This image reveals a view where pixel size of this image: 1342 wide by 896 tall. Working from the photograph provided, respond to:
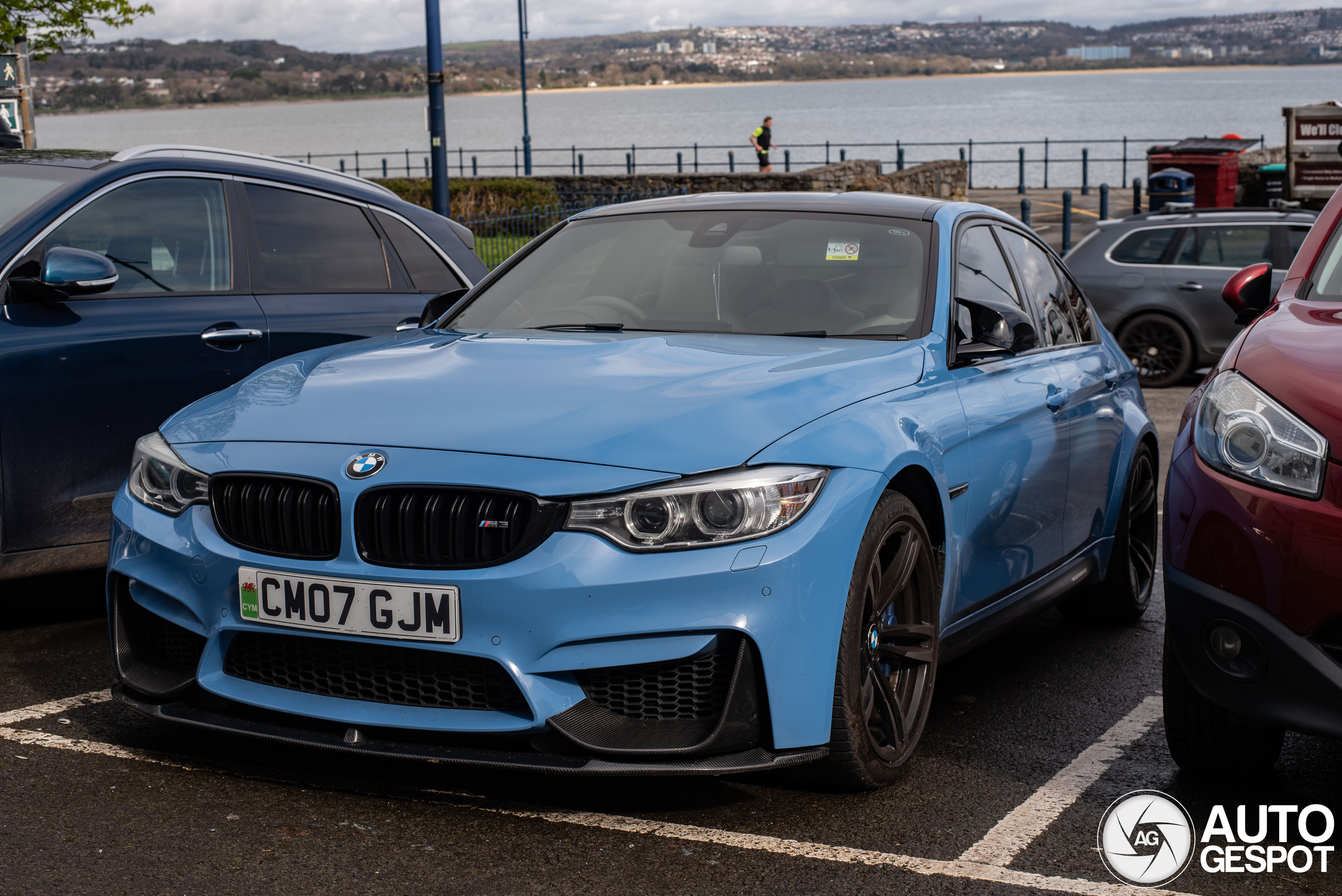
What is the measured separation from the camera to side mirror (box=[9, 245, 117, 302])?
480 centimetres

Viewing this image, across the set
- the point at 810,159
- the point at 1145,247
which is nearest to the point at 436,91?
the point at 1145,247

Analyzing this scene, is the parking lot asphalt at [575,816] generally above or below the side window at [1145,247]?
below

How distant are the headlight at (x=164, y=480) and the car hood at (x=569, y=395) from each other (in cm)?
6

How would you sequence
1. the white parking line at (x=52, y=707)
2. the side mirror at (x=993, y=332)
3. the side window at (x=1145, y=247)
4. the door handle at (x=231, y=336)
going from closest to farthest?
1. the white parking line at (x=52, y=707)
2. the side mirror at (x=993, y=332)
3. the door handle at (x=231, y=336)
4. the side window at (x=1145, y=247)

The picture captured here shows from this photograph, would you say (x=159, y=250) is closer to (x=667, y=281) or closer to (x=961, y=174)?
(x=667, y=281)

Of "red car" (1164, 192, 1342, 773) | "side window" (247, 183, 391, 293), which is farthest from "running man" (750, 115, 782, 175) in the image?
"red car" (1164, 192, 1342, 773)

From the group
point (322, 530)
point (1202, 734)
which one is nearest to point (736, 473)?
point (322, 530)

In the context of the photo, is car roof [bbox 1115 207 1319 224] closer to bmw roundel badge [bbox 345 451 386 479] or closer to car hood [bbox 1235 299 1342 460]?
car hood [bbox 1235 299 1342 460]

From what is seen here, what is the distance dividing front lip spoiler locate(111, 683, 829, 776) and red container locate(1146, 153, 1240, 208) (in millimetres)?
25235

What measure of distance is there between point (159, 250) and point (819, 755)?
3.31 m

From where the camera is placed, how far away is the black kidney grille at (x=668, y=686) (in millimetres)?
3166

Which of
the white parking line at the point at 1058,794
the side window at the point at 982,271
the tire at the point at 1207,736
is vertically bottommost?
the white parking line at the point at 1058,794

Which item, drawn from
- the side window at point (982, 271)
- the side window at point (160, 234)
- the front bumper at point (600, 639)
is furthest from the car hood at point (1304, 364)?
the side window at point (160, 234)

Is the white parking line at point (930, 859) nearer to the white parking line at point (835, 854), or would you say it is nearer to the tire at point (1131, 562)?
the white parking line at point (835, 854)
